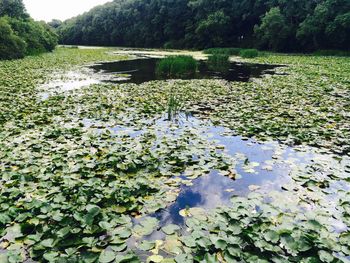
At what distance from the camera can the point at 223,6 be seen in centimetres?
4997

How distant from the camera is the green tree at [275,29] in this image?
121 ft

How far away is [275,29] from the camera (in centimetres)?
3722

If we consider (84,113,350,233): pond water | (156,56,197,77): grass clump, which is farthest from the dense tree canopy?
(84,113,350,233): pond water

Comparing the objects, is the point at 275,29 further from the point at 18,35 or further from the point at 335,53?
the point at 18,35

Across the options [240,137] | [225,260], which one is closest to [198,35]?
[240,137]

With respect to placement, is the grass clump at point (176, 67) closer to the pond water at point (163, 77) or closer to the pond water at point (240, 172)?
the pond water at point (163, 77)

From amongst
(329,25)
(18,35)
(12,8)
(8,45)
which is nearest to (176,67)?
(8,45)

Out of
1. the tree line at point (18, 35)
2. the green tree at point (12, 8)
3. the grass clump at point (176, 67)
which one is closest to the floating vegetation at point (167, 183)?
the grass clump at point (176, 67)

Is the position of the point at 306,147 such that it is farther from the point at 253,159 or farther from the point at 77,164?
the point at 77,164

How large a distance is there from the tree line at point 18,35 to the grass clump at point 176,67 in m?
13.9

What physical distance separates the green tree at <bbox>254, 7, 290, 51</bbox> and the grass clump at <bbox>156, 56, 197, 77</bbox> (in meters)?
26.2

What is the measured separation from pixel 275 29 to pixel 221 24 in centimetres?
1149

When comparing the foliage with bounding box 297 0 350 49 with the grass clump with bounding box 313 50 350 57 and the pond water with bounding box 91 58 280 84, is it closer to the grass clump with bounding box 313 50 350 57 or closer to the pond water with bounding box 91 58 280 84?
the grass clump with bounding box 313 50 350 57

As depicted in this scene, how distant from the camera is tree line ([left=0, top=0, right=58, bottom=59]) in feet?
72.9
